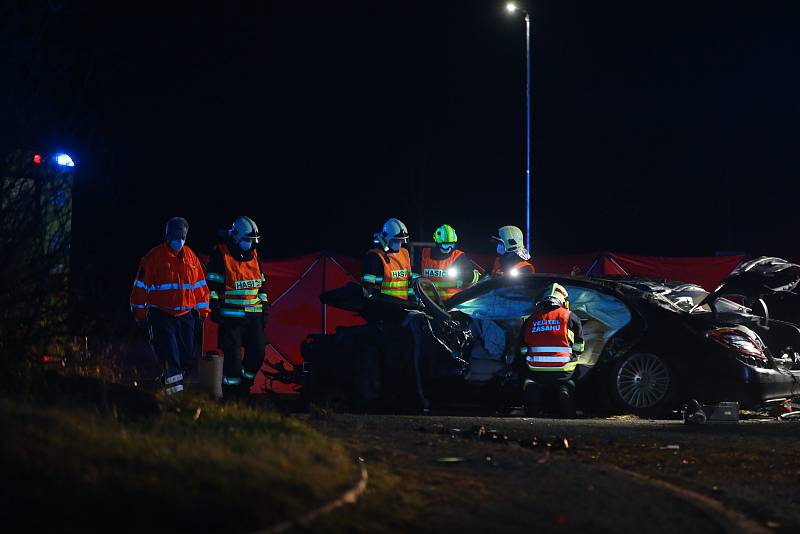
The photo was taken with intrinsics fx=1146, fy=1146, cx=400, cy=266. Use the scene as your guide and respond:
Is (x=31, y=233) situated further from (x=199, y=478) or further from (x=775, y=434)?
(x=775, y=434)

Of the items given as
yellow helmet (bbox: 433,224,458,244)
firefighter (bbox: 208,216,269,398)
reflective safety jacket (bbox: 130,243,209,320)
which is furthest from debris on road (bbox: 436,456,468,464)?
yellow helmet (bbox: 433,224,458,244)

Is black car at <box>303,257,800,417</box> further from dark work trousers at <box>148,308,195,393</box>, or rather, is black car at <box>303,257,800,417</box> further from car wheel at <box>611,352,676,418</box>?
dark work trousers at <box>148,308,195,393</box>

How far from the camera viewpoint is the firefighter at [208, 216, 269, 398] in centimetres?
1310

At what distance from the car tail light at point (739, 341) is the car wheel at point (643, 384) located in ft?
1.92

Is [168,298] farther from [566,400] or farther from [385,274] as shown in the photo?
[566,400]

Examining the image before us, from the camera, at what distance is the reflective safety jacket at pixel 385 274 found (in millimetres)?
→ 14109

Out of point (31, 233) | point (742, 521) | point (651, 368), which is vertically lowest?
point (742, 521)

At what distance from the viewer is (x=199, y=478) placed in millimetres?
5938

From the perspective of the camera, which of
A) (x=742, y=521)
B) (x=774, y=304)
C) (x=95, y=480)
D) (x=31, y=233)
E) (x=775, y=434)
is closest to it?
(x=95, y=480)

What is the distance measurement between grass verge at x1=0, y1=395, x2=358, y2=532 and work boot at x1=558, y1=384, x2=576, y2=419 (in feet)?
14.6

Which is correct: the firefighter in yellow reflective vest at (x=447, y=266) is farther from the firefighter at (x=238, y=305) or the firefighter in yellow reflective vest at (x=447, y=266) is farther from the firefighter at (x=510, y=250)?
the firefighter at (x=238, y=305)

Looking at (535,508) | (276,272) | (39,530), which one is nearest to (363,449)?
(535,508)

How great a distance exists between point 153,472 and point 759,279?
27.2ft

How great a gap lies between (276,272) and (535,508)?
11.1m
